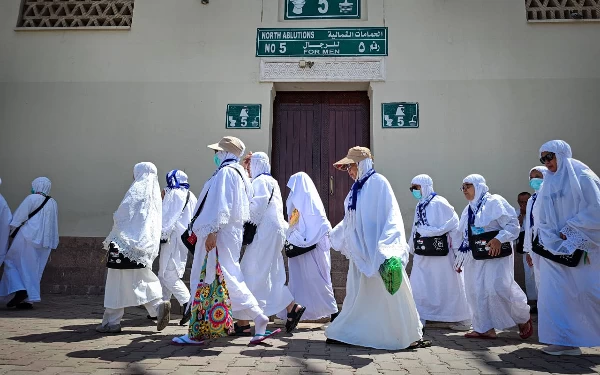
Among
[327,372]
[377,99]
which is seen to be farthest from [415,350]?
[377,99]

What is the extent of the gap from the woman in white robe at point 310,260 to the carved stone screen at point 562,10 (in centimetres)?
541

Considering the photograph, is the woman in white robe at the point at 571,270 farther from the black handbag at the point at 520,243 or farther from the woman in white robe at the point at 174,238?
the woman in white robe at the point at 174,238

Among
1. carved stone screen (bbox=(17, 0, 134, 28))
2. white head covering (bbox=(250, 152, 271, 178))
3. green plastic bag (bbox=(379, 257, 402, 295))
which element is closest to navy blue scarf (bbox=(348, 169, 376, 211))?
green plastic bag (bbox=(379, 257, 402, 295))

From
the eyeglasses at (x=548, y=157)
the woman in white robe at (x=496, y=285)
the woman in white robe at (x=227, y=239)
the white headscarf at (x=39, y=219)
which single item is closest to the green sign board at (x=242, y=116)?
the white headscarf at (x=39, y=219)

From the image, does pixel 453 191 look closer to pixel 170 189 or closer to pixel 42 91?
pixel 170 189

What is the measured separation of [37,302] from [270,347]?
420 centimetres

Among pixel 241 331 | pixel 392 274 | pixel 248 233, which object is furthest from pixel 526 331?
pixel 248 233

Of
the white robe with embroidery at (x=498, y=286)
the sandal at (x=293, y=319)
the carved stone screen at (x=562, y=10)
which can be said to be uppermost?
the carved stone screen at (x=562, y=10)

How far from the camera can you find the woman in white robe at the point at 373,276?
3842 mm

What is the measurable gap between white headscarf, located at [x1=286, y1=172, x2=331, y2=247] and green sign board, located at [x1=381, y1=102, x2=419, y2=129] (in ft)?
9.54

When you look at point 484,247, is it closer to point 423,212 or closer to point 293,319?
point 423,212

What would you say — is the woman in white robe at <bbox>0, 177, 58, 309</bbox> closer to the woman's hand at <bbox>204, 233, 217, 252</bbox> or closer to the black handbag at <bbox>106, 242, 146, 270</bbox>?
the black handbag at <bbox>106, 242, 146, 270</bbox>

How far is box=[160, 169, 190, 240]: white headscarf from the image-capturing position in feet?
17.8

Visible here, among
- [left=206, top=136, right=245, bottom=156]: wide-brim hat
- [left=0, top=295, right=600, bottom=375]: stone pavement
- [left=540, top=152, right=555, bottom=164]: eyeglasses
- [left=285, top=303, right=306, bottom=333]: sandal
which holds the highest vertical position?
[left=206, top=136, right=245, bottom=156]: wide-brim hat
